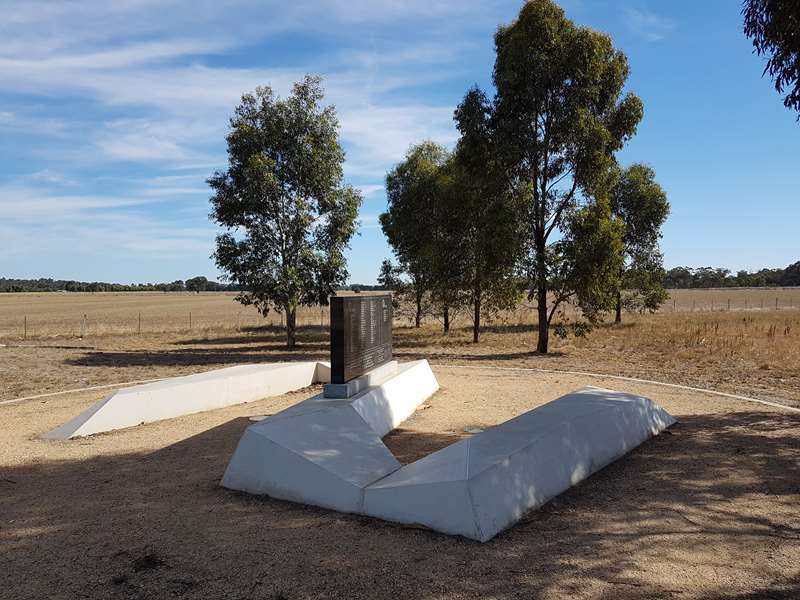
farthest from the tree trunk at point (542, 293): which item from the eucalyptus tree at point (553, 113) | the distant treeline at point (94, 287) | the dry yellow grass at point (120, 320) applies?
the distant treeline at point (94, 287)

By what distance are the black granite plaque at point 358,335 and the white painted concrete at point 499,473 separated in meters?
2.84

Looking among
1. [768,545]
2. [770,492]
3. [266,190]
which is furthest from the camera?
[266,190]

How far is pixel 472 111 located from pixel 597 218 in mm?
5394

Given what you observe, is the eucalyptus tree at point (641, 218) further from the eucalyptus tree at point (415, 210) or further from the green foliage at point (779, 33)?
the green foliage at point (779, 33)

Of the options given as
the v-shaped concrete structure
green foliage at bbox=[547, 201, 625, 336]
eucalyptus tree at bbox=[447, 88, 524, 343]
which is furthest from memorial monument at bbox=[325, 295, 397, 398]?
green foliage at bbox=[547, 201, 625, 336]

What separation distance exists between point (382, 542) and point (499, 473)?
49.2 inches

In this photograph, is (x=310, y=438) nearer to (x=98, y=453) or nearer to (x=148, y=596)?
(x=148, y=596)

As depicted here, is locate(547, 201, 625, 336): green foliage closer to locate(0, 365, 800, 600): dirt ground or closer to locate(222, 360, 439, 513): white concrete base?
locate(0, 365, 800, 600): dirt ground

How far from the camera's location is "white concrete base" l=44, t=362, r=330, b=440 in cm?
952

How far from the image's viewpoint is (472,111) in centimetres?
2012

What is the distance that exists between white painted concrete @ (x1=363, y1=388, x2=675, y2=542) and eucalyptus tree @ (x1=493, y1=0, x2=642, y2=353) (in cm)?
1287

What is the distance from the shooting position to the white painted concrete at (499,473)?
516 cm

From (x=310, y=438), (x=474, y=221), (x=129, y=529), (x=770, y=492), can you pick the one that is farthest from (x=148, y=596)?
(x=474, y=221)

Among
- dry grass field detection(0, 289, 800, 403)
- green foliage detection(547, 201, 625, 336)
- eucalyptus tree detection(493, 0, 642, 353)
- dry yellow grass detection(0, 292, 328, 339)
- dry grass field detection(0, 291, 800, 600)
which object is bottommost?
dry grass field detection(0, 291, 800, 600)
